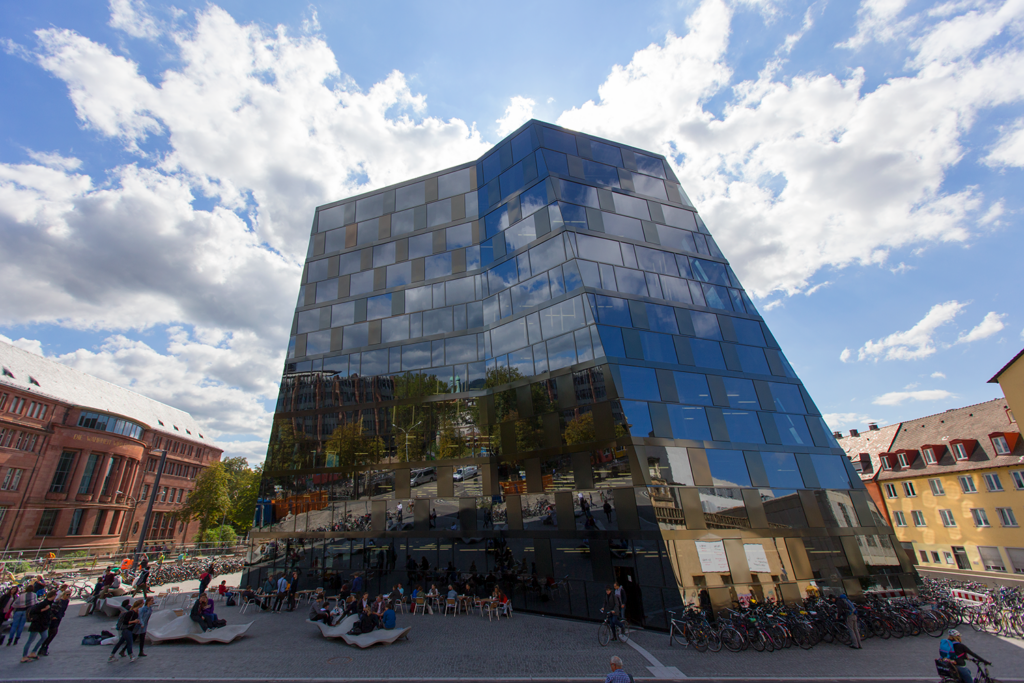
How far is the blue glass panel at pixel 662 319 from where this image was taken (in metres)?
24.6

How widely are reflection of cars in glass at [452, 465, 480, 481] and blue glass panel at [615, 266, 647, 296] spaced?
12450 mm

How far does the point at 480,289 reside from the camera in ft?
94.2

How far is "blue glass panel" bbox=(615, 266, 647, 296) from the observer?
982 inches

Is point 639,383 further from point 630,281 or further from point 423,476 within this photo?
point 423,476

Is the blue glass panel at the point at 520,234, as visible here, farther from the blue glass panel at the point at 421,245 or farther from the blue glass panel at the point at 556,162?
the blue glass panel at the point at 421,245

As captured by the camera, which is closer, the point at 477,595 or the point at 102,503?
the point at 477,595

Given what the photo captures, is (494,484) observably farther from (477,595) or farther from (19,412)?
(19,412)

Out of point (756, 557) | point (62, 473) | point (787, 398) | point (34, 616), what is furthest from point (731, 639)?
point (62, 473)

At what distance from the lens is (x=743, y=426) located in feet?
74.9

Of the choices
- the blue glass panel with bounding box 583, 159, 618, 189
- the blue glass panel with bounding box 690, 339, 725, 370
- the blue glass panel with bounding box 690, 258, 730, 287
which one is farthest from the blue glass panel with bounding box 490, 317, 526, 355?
the blue glass panel with bounding box 690, 258, 730, 287

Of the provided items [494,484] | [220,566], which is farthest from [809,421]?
[220,566]

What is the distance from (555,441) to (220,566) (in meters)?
32.2

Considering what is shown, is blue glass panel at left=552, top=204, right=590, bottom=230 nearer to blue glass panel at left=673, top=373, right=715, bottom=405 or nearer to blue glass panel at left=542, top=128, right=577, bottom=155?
blue glass panel at left=542, top=128, right=577, bottom=155

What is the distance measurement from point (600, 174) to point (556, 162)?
2954 mm
